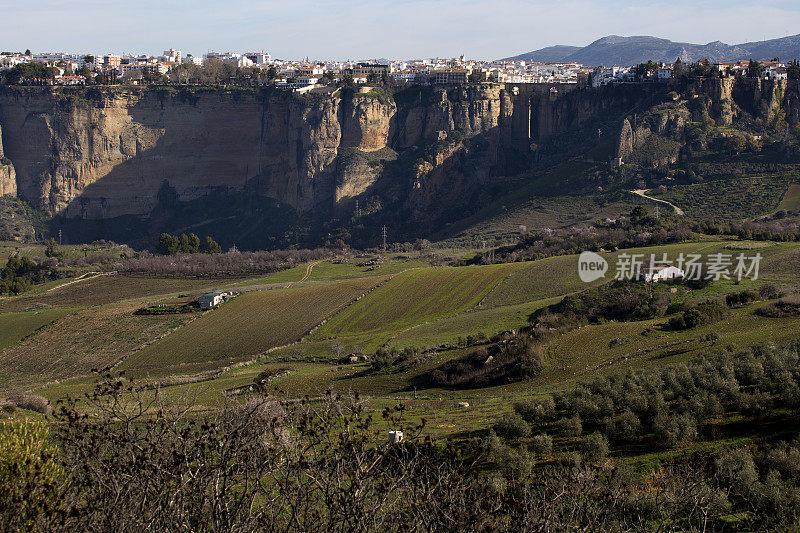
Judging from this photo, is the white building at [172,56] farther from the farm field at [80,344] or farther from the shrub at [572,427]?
the shrub at [572,427]

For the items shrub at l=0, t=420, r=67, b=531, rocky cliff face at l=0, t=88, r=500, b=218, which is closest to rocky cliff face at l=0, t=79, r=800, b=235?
rocky cliff face at l=0, t=88, r=500, b=218

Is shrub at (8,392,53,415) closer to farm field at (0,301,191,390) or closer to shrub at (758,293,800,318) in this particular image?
farm field at (0,301,191,390)

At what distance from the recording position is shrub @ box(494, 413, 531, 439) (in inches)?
634

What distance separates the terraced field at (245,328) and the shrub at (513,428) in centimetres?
2097

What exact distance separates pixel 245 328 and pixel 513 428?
26.3 meters

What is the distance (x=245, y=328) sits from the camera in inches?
1594

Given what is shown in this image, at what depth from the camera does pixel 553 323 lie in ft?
98.4

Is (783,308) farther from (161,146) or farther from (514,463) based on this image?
(161,146)

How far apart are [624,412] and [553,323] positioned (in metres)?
14.3

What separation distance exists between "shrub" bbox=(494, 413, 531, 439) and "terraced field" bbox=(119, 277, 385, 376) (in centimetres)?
2097

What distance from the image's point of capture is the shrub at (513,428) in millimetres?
16109

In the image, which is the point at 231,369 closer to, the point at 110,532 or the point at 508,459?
the point at 508,459

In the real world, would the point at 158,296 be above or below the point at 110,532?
below

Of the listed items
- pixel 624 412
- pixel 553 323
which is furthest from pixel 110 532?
pixel 553 323
